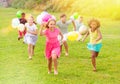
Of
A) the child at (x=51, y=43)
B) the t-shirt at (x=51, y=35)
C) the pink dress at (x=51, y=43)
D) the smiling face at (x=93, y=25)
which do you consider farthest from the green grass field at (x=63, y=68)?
the smiling face at (x=93, y=25)

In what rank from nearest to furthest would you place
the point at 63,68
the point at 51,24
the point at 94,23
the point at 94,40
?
the point at 51,24, the point at 94,23, the point at 94,40, the point at 63,68

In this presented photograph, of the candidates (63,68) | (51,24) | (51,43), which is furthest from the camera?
(63,68)

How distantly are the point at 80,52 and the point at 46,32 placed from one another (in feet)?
13.3

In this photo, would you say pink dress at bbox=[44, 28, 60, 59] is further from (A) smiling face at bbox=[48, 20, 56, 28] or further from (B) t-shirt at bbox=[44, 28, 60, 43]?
(A) smiling face at bbox=[48, 20, 56, 28]

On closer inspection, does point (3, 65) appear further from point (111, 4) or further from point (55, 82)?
point (111, 4)

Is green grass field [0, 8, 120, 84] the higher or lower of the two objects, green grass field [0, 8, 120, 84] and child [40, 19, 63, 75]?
the lower

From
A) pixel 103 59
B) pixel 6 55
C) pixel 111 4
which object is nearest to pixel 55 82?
pixel 111 4

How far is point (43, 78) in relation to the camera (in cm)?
909

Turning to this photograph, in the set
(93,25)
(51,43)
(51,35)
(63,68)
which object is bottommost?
Result: (63,68)

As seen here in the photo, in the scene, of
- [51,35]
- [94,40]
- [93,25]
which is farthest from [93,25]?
[51,35]

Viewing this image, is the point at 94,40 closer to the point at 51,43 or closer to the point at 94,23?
the point at 94,23

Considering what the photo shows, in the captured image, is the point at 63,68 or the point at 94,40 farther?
the point at 63,68

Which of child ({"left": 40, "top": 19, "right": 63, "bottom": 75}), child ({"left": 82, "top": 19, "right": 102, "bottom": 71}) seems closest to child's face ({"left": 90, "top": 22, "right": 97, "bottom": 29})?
child ({"left": 82, "top": 19, "right": 102, "bottom": 71})

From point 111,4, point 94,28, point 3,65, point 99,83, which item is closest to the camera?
point 111,4
